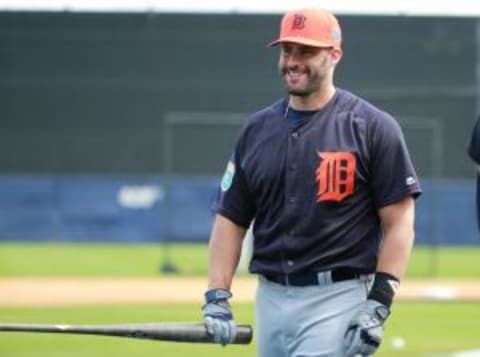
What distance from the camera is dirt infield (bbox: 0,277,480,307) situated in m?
16.9

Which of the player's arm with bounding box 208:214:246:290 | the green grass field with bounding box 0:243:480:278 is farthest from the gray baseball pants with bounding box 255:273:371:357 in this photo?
the green grass field with bounding box 0:243:480:278

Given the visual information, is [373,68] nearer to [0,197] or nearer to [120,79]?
[120,79]

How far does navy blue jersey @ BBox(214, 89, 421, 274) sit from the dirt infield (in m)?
11.0

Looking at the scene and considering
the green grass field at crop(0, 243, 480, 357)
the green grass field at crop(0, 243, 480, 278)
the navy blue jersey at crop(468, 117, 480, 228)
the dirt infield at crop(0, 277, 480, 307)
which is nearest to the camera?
the navy blue jersey at crop(468, 117, 480, 228)

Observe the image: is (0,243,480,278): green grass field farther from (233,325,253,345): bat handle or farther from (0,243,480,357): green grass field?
(233,325,253,345): bat handle

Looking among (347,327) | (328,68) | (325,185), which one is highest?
(328,68)

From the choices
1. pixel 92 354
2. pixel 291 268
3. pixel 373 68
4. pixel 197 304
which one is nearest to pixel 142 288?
pixel 197 304

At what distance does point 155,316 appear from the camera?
1465cm

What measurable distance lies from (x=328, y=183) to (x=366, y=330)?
0.58 metres

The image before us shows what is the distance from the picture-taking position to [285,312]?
5.39m

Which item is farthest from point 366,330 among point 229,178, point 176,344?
point 176,344

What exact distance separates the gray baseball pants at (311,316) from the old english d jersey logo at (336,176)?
1.09 feet

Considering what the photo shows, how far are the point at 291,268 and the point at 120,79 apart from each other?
29.5 metres

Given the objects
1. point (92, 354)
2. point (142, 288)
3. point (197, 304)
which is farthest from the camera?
point (142, 288)
